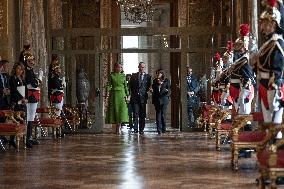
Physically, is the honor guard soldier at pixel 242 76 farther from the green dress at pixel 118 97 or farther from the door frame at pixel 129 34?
the door frame at pixel 129 34

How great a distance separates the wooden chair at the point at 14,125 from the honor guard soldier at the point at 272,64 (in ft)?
18.0

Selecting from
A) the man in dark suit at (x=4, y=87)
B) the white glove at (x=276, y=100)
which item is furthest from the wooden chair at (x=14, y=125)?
the white glove at (x=276, y=100)

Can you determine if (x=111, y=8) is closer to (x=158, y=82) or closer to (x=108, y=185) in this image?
(x=158, y=82)

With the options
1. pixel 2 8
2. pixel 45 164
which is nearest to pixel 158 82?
pixel 2 8

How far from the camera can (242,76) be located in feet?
31.1

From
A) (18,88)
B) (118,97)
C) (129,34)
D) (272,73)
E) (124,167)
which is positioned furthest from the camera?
(129,34)

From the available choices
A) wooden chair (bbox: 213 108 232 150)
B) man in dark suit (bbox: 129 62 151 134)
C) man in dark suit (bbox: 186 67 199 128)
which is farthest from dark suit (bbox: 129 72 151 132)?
wooden chair (bbox: 213 108 232 150)

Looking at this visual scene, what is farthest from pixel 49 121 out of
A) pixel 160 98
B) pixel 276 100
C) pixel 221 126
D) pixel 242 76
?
pixel 276 100

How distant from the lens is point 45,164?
9312 millimetres

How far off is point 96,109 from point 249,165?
866 centimetres

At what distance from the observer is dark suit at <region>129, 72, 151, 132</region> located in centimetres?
1673

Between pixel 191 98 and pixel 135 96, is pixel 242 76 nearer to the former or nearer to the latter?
pixel 135 96

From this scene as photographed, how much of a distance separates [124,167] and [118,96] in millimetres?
7744

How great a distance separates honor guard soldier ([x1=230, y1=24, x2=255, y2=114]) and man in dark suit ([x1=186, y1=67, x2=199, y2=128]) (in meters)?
7.60
